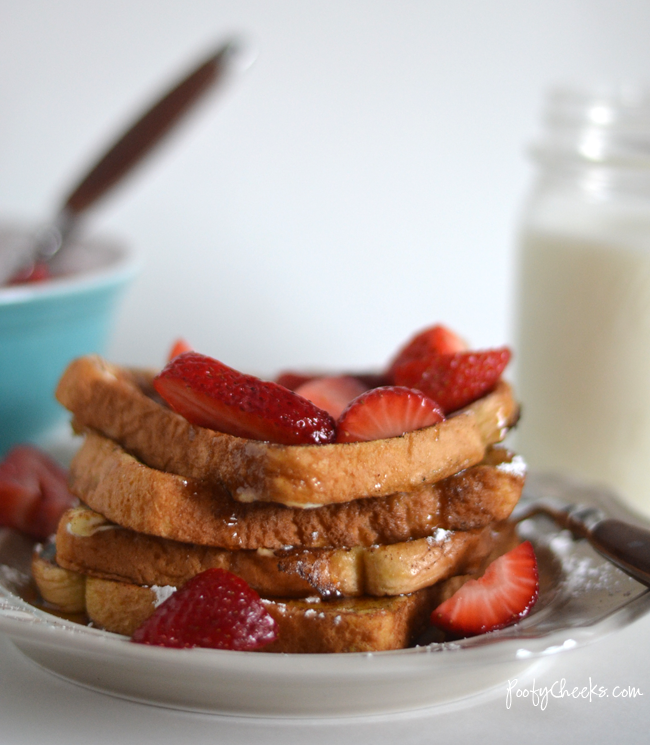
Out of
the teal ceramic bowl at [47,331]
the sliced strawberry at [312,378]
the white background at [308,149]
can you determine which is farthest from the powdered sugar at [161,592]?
the white background at [308,149]

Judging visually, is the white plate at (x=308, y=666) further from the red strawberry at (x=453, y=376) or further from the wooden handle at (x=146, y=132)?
the wooden handle at (x=146, y=132)

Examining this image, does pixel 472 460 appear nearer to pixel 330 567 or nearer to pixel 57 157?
pixel 330 567

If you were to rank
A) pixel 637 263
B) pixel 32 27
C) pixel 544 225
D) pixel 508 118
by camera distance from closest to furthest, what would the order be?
pixel 637 263 < pixel 544 225 < pixel 32 27 < pixel 508 118

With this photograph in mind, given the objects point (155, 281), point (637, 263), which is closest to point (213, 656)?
point (637, 263)

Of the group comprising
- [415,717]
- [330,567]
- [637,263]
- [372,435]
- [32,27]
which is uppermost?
[32,27]

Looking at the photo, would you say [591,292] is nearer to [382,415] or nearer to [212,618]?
[382,415]

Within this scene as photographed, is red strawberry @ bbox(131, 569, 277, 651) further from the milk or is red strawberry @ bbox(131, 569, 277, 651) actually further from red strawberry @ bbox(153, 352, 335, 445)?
the milk
